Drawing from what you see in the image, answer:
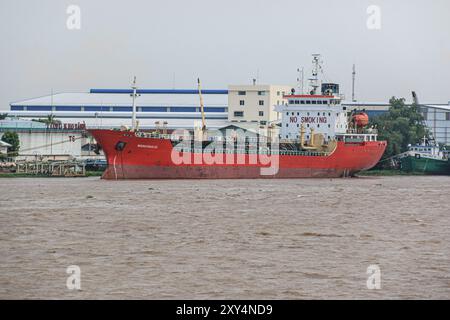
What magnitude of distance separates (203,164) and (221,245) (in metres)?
44.7

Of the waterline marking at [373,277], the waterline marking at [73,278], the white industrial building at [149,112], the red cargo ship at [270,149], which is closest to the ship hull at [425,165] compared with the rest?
the red cargo ship at [270,149]

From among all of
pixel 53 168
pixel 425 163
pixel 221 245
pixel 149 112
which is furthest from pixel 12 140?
pixel 221 245

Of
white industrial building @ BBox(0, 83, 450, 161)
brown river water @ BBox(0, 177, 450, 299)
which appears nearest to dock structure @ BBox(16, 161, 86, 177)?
white industrial building @ BBox(0, 83, 450, 161)

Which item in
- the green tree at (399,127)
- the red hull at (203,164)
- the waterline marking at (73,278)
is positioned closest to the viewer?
the waterline marking at (73,278)

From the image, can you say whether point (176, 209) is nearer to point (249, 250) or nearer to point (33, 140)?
point (249, 250)

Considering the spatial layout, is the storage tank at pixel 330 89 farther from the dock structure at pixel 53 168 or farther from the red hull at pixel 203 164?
the dock structure at pixel 53 168

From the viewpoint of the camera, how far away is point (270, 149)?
279 ft

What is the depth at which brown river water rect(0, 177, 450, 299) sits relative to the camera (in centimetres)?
2686

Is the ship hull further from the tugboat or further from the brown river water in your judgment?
the brown river water

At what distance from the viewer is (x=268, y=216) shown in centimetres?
4491

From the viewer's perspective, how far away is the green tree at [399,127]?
10762cm

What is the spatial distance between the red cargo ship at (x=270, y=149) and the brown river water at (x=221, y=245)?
1691 cm

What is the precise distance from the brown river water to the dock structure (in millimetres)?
27288
